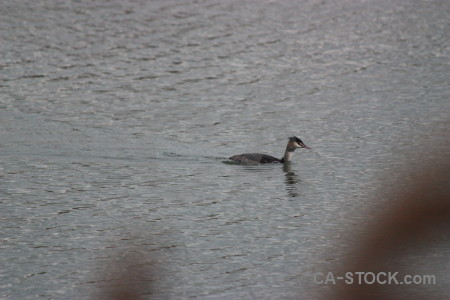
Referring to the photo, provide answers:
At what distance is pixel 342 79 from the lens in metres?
23.2

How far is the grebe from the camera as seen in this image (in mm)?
15805

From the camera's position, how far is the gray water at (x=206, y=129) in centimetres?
998

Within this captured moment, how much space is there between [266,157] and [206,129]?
273 cm

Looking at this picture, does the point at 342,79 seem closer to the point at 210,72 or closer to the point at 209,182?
the point at 210,72

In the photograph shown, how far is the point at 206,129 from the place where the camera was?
726 inches

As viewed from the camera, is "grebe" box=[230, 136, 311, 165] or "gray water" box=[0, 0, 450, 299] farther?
"grebe" box=[230, 136, 311, 165]

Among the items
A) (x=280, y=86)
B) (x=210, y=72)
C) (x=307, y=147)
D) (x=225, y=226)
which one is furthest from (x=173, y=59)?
(x=225, y=226)

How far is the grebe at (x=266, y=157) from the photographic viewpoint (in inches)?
622

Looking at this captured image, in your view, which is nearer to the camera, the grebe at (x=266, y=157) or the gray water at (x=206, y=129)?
the gray water at (x=206, y=129)

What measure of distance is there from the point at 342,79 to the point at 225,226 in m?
12.4

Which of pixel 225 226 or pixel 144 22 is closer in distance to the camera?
pixel 225 226

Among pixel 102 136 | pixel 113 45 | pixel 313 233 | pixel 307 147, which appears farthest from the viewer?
pixel 113 45

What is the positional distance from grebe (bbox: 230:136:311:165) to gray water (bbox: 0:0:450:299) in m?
0.21

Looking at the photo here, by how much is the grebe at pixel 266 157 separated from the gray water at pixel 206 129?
0.21 m
